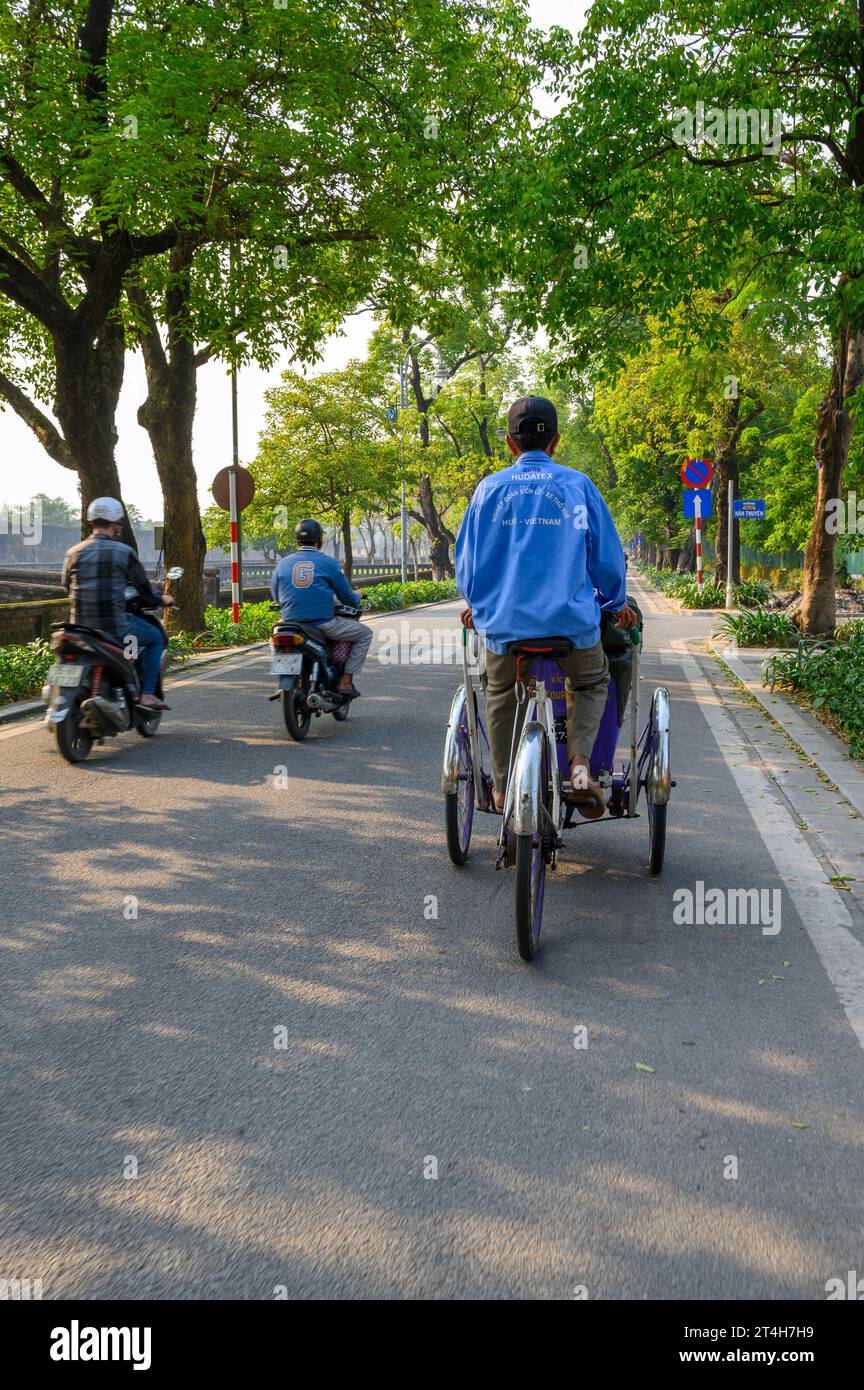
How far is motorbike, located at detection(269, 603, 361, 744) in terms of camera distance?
372 inches

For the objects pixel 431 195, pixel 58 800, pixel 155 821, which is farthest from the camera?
pixel 431 195

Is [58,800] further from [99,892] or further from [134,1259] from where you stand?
[134,1259]

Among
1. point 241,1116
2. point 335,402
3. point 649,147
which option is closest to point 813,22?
point 649,147

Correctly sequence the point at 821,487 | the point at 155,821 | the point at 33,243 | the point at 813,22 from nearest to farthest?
the point at 155,821 → the point at 813,22 → the point at 821,487 → the point at 33,243

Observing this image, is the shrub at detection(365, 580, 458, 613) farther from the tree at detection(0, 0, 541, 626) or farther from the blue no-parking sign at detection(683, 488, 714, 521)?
the tree at detection(0, 0, 541, 626)

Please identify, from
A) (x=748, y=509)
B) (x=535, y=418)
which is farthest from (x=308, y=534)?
(x=748, y=509)

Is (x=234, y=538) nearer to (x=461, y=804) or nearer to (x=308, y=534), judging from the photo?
(x=308, y=534)

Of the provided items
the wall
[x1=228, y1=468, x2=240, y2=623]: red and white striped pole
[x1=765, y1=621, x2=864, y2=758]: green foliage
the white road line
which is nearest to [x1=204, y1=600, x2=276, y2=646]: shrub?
[x1=228, y1=468, x2=240, y2=623]: red and white striped pole

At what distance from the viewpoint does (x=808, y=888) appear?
546cm

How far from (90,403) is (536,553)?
11862 mm

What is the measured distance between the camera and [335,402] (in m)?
30.9

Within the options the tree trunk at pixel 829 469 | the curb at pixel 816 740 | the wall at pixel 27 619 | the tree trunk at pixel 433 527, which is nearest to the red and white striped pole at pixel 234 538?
the wall at pixel 27 619

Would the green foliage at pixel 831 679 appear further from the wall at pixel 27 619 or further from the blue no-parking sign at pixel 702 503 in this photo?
the blue no-parking sign at pixel 702 503
